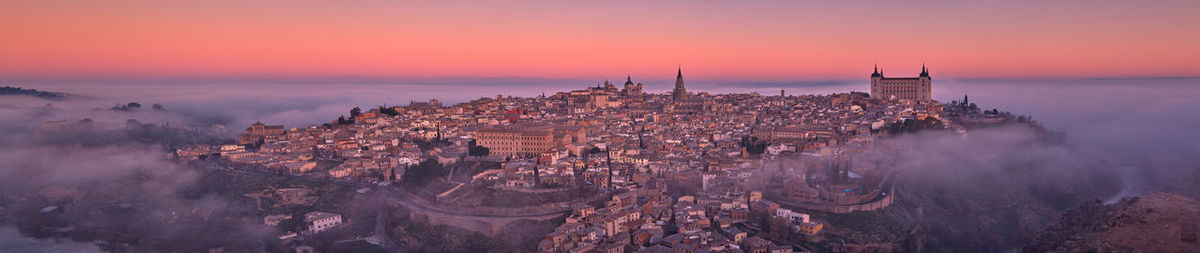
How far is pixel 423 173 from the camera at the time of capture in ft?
89.6

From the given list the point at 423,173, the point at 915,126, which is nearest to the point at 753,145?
the point at 915,126

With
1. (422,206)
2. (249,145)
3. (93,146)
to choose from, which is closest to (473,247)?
(422,206)

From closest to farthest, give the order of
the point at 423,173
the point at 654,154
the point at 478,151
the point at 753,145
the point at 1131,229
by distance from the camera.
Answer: the point at 1131,229 → the point at 423,173 → the point at 654,154 → the point at 478,151 → the point at 753,145

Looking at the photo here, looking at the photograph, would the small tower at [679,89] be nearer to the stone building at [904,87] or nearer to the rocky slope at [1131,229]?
the stone building at [904,87]

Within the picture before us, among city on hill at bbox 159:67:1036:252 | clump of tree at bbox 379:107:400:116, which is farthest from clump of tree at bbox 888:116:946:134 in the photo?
clump of tree at bbox 379:107:400:116

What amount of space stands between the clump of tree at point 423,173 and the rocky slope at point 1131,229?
20.4 metres

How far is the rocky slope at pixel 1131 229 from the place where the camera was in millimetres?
18777

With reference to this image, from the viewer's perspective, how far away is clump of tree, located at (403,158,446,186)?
27109 millimetres

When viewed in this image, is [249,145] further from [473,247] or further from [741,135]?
[741,135]

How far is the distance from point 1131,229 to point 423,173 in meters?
23.3

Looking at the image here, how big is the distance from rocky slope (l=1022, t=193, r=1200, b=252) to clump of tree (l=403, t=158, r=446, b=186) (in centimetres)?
2040

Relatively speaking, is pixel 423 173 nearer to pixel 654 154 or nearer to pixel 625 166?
pixel 625 166

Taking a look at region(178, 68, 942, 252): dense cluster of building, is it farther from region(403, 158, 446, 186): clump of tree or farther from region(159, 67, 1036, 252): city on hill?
region(403, 158, 446, 186): clump of tree

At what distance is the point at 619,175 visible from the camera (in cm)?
2648
